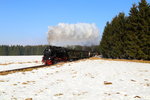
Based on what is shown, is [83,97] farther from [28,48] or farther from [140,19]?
[28,48]

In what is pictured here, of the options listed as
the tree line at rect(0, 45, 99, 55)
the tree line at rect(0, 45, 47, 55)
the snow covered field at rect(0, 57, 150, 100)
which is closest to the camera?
the snow covered field at rect(0, 57, 150, 100)

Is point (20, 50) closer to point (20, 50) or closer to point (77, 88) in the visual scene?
point (20, 50)

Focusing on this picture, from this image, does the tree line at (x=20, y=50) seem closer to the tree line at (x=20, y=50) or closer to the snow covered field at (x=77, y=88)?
the tree line at (x=20, y=50)

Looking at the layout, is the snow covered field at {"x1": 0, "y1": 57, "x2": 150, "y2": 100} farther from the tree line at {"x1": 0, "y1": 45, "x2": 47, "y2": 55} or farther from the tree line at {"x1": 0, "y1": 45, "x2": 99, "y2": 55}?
the tree line at {"x1": 0, "y1": 45, "x2": 47, "y2": 55}

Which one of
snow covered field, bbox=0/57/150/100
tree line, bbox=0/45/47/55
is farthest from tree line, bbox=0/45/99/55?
snow covered field, bbox=0/57/150/100

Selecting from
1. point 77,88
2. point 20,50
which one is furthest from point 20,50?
point 77,88

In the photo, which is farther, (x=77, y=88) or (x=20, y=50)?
(x=20, y=50)

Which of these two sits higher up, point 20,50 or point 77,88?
point 20,50

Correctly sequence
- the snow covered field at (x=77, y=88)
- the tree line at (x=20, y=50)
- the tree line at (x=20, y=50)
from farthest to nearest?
the tree line at (x=20, y=50) → the tree line at (x=20, y=50) → the snow covered field at (x=77, y=88)

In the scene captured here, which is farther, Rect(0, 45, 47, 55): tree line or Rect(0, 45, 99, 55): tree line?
Rect(0, 45, 47, 55): tree line

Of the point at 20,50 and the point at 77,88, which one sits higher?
the point at 20,50

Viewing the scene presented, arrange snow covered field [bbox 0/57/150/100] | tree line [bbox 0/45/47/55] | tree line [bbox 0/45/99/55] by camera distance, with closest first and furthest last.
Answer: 1. snow covered field [bbox 0/57/150/100]
2. tree line [bbox 0/45/99/55]
3. tree line [bbox 0/45/47/55]

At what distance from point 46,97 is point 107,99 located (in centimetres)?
266

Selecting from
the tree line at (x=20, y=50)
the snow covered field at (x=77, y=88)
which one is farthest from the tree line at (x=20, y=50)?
the snow covered field at (x=77, y=88)
